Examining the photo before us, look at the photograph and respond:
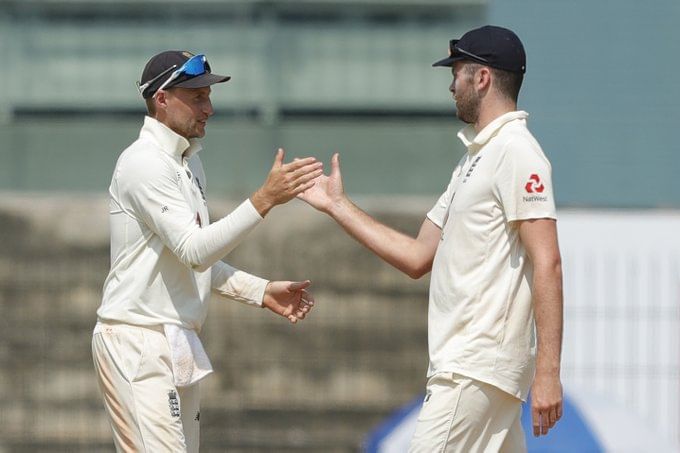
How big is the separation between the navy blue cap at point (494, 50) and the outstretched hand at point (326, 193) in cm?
79

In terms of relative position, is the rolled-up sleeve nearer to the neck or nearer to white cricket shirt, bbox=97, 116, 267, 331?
white cricket shirt, bbox=97, 116, 267, 331

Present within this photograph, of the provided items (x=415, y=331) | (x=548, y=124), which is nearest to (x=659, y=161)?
(x=548, y=124)

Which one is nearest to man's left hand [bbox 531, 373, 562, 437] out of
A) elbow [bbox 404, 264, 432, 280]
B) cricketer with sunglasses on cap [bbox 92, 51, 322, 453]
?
elbow [bbox 404, 264, 432, 280]

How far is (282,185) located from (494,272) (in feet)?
2.98

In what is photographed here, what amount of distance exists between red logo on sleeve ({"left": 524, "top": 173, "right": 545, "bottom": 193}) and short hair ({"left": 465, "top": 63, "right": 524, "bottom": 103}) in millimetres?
453

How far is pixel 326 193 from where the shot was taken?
6.37 meters

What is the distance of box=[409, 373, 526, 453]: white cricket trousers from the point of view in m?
5.61

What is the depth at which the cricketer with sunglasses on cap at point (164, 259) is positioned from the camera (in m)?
5.91

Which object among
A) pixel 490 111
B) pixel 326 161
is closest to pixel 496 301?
pixel 490 111

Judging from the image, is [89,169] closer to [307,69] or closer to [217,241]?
[307,69]

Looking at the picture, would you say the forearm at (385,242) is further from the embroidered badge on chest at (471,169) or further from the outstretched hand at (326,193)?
the embroidered badge on chest at (471,169)

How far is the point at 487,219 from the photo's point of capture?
564 cm

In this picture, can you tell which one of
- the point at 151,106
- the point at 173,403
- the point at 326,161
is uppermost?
the point at 151,106

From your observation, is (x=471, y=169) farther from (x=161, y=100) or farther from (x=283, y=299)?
(x=161, y=100)
